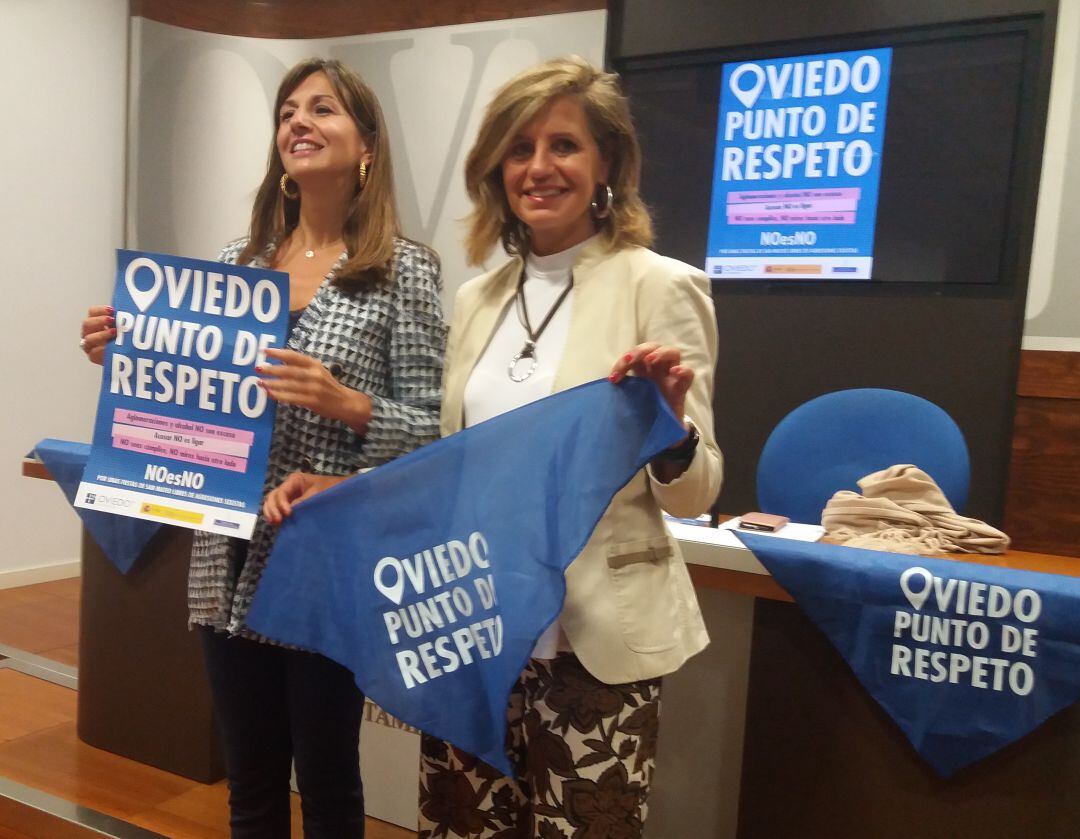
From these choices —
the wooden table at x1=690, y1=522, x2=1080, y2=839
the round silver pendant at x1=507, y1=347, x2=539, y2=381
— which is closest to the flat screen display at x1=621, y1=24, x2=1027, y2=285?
the wooden table at x1=690, y1=522, x2=1080, y2=839

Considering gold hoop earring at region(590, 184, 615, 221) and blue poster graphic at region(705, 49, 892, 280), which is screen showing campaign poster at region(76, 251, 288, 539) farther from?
blue poster graphic at region(705, 49, 892, 280)

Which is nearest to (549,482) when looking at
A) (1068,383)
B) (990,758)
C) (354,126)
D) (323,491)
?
(323,491)

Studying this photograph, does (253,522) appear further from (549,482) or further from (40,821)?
(40,821)

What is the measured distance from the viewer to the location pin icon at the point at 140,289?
119cm

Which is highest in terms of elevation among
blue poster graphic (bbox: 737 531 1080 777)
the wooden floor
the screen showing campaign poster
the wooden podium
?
the screen showing campaign poster

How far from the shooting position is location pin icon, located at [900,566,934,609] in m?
1.13

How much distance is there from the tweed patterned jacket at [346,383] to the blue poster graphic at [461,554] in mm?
77

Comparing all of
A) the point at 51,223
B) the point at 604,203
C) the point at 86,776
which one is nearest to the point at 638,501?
the point at 604,203

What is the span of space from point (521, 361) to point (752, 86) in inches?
112

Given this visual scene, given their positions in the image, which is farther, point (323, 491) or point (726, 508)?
point (726, 508)

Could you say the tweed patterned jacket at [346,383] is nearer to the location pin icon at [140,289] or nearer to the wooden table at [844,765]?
the location pin icon at [140,289]

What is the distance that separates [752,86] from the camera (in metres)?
3.44

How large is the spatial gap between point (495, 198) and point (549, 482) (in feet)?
1.39

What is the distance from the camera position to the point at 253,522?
3.67 ft
